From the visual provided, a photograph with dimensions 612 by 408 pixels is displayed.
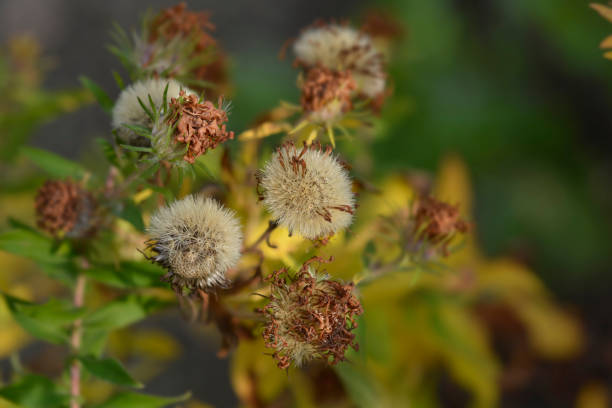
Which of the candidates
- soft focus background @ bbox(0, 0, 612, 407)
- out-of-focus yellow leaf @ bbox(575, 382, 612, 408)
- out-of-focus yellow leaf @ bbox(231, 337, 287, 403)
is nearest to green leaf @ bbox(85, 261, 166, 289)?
out-of-focus yellow leaf @ bbox(231, 337, 287, 403)

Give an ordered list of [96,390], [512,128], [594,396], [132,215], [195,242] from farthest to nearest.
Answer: [512,128] < [594,396] < [96,390] < [132,215] < [195,242]

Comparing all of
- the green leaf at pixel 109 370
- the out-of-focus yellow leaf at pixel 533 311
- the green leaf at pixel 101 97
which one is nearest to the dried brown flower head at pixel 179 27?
the green leaf at pixel 101 97

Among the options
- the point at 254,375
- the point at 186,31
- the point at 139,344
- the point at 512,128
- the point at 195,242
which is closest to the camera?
the point at 195,242

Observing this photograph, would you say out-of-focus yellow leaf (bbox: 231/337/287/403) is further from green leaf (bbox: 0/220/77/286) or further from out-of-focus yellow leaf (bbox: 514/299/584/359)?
out-of-focus yellow leaf (bbox: 514/299/584/359)

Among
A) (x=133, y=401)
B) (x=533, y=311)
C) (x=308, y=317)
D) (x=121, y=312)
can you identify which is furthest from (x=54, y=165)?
(x=533, y=311)

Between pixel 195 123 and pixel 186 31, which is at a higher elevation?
pixel 186 31

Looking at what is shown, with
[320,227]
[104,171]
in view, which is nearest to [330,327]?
[320,227]

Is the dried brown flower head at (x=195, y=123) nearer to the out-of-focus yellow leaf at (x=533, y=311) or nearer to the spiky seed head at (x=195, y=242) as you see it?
the spiky seed head at (x=195, y=242)

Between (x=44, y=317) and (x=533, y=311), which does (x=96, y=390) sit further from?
(x=533, y=311)
